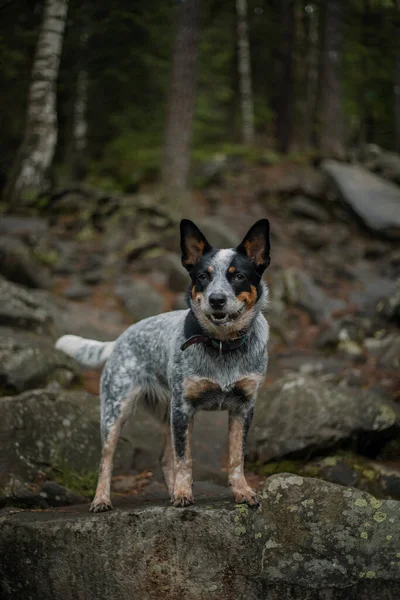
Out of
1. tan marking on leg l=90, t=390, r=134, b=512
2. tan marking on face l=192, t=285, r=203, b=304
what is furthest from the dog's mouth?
tan marking on leg l=90, t=390, r=134, b=512

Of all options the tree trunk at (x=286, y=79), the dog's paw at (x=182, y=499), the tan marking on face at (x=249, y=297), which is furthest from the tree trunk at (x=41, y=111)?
the dog's paw at (x=182, y=499)

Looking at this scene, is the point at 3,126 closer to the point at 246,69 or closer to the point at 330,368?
the point at 246,69

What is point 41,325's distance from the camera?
9180 mm

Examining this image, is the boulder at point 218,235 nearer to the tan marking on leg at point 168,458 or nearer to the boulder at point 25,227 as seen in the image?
the boulder at point 25,227

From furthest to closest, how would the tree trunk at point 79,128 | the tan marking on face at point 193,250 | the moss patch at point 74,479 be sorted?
the tree trunk at point 79,128
the moss patch at point 74,479
the tan marking on face at point 193,250

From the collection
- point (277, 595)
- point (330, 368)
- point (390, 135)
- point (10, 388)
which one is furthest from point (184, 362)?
point (390, 135)

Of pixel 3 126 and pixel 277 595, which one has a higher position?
pixel 3 126

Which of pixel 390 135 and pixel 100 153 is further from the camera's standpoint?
pixel 390 135

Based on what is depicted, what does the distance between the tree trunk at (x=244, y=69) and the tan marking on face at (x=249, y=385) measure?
19246 millimetres

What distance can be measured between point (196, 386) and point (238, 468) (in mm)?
690

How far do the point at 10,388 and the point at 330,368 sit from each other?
4911 mm

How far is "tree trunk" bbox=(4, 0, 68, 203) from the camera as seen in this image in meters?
13.8

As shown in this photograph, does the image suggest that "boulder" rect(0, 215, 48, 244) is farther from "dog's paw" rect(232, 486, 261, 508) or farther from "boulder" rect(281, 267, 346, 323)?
"dog's paw" rect(232, 486, 261, 508)

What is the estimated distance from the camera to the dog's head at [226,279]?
4.59 m
